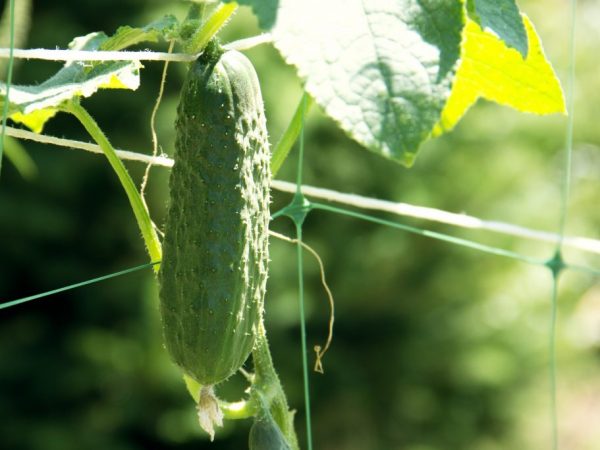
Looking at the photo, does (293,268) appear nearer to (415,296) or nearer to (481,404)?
(415,296)

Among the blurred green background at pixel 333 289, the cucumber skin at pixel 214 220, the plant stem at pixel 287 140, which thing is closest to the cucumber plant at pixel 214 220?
the cucumber skin at pixel 214 220

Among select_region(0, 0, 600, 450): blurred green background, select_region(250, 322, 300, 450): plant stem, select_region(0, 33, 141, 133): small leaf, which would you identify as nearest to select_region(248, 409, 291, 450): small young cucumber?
select_region(250, 322, 300, 450): plant stem

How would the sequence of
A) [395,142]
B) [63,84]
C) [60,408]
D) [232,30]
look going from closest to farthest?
1. [395,142]
2. [63,84]
3. [232,30]
4. [60,408]

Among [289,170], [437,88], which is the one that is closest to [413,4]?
[437,88]

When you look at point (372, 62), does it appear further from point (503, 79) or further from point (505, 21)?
point (503, 79)

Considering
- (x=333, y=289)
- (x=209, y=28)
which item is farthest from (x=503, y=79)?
(x=333, y=289)

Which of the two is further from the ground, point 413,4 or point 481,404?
point 413,4
